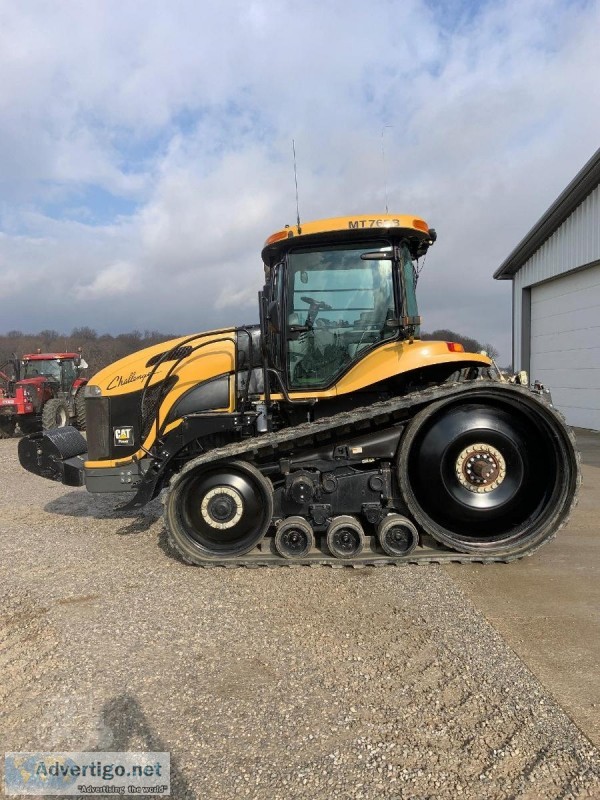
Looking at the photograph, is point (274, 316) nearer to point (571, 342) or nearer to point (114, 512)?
point (114, 512)

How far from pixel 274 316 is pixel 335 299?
0.56 meters

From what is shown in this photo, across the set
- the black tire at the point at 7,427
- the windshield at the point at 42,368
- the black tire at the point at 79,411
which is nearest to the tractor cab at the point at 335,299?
the black tire at the point at 79,411

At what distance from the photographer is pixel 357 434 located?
15.6 ft

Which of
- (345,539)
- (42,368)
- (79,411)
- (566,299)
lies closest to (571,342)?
(566,299)

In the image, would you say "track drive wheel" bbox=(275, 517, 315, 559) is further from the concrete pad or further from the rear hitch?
the rear hitch

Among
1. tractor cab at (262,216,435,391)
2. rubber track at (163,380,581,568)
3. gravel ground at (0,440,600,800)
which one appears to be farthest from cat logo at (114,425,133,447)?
tractor cab at (262,216,435,391)

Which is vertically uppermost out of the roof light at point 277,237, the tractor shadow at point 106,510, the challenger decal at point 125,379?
the roof light at point 277,237

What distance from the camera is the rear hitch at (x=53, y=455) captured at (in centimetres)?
556

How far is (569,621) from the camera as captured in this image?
3582 millimetres

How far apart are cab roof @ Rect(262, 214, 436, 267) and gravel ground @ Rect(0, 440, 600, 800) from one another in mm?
2822

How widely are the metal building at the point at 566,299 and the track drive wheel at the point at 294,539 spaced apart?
10827mm

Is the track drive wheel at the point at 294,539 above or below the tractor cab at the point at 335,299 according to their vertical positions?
below

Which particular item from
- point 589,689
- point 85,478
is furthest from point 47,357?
point 589,689

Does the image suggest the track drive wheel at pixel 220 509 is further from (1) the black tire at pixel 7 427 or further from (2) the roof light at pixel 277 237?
(1) the black tire at pixel 7 427
